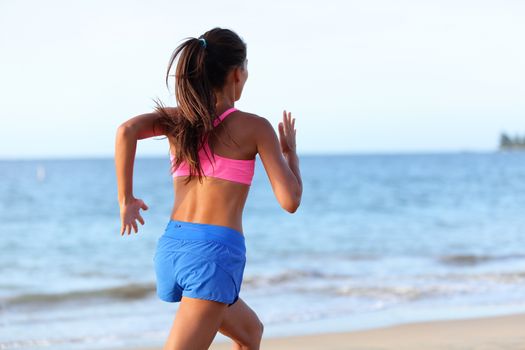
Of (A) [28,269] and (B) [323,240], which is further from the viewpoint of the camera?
(B) [323,240]

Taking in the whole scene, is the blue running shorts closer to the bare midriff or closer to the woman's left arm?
the bare midriff

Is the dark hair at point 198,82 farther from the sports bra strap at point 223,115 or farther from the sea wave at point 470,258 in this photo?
the sea wave at point 470,258

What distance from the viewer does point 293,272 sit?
10.4 metres

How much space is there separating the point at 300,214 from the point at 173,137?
61.8ft

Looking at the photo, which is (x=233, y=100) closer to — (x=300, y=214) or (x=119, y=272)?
(x=119, y=272)

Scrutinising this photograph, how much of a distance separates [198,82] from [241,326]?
1.01 meters

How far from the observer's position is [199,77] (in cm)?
281

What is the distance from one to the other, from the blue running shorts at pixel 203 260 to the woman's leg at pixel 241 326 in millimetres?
226

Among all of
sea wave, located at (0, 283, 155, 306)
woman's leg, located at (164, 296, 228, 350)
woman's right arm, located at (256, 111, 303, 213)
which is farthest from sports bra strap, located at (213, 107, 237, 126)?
sea wave, located at (0, 283, 155, 306)

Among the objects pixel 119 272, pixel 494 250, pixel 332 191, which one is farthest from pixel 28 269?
pixel 332 191

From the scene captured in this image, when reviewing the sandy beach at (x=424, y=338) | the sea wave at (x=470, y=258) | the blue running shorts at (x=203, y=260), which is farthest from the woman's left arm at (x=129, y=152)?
the sea wave at (x=470, y=258)

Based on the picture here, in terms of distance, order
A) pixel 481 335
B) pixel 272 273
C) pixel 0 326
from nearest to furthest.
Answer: pixel 481 335 → pixel 0 326 → pixel 272 273

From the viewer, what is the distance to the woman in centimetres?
279

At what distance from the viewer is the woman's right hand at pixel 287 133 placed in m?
3.04
